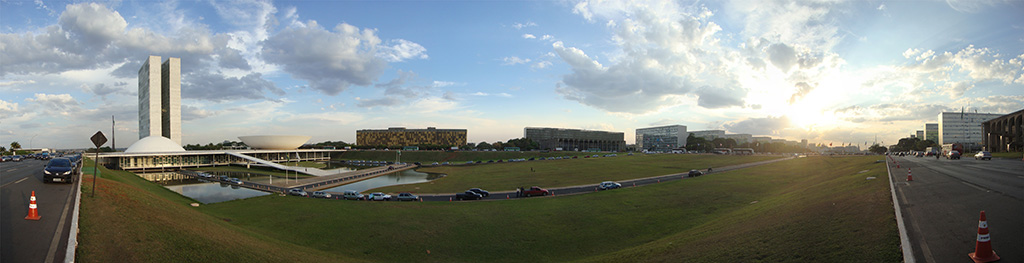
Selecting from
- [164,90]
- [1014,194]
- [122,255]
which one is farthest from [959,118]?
[164,90]

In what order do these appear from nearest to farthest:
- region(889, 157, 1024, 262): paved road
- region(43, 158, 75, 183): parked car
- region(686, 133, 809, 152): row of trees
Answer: region(889, 157, 1024, 262): paved road, region(43, 158, 75, 183): parked car, region(686, 133, 809, 152): row of trees

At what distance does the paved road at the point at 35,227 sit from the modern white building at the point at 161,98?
121683 millimetres

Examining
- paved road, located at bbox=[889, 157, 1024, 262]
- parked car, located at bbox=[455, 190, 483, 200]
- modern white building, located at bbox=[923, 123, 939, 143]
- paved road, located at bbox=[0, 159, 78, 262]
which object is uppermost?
modern white building, located at bbox=[923, 123, 939, 143]

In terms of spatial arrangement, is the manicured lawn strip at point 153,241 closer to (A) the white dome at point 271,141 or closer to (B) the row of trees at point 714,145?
(A) the white dome at point 271,141

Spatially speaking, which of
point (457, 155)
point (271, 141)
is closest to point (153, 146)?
point (271, 141)

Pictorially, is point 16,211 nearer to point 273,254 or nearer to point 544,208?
point 273,254

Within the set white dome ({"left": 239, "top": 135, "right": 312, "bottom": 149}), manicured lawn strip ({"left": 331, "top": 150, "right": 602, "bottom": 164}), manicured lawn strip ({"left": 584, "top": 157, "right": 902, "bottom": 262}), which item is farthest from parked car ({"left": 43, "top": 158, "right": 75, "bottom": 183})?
white dome ({"left": 239, "top": 135, "right": 312, "bottom": 149})

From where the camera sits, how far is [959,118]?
6068 inches

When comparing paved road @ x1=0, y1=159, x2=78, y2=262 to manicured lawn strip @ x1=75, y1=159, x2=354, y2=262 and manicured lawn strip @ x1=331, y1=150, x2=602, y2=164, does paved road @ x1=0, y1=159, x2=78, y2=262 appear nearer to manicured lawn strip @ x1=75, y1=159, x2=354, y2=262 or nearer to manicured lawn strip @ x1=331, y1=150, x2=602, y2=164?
manicured lawn strip @ x1=75, y1=159, x2=354, y2=262

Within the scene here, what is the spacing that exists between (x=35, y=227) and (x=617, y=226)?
25.1 metres

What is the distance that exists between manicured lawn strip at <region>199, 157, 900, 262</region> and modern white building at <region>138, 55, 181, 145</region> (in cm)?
11514

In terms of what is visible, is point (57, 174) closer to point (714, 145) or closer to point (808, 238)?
point (808, 238)

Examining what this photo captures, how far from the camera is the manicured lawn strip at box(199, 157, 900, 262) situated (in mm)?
11148

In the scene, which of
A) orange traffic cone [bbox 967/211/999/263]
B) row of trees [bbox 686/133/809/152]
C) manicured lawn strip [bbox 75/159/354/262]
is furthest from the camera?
row of trees [bbox 686/133/809/152]
